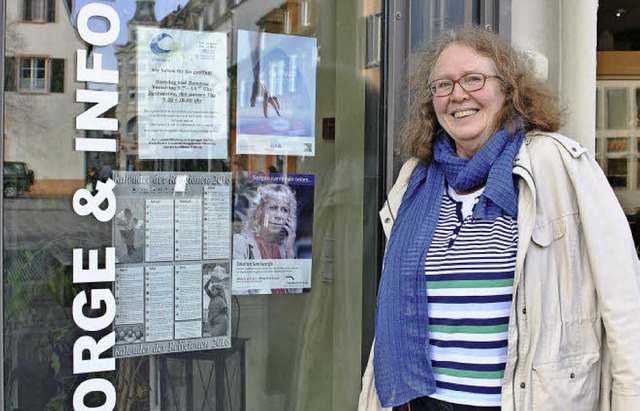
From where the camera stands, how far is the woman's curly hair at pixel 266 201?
301 centimetres

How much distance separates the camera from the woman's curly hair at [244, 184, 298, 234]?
301 centimetres

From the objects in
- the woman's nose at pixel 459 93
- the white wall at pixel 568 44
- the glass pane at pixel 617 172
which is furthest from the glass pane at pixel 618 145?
the woman's nose at pixel 459 93

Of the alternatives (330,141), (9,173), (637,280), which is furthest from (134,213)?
(637,280)

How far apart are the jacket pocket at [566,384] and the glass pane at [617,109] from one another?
343 cm

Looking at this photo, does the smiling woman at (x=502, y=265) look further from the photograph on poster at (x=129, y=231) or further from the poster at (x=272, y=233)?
the photograph on poster at (x=129, y=231)

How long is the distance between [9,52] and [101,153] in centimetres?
47

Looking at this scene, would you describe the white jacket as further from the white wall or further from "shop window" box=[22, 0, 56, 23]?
"shop window" box=[22, 0, 56, 23]

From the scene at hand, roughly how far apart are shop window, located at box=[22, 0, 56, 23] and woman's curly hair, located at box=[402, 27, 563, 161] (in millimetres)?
1369

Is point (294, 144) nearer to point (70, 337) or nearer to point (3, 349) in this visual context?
point (70, 337)

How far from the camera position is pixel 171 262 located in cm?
284

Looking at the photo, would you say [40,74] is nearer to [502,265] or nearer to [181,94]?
[181,94]

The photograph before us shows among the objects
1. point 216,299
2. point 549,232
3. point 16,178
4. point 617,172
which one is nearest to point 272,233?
point 216,299

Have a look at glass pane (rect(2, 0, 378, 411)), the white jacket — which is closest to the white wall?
glass pane (rect(2, 0, 378, 411))

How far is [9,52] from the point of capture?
2.56m
